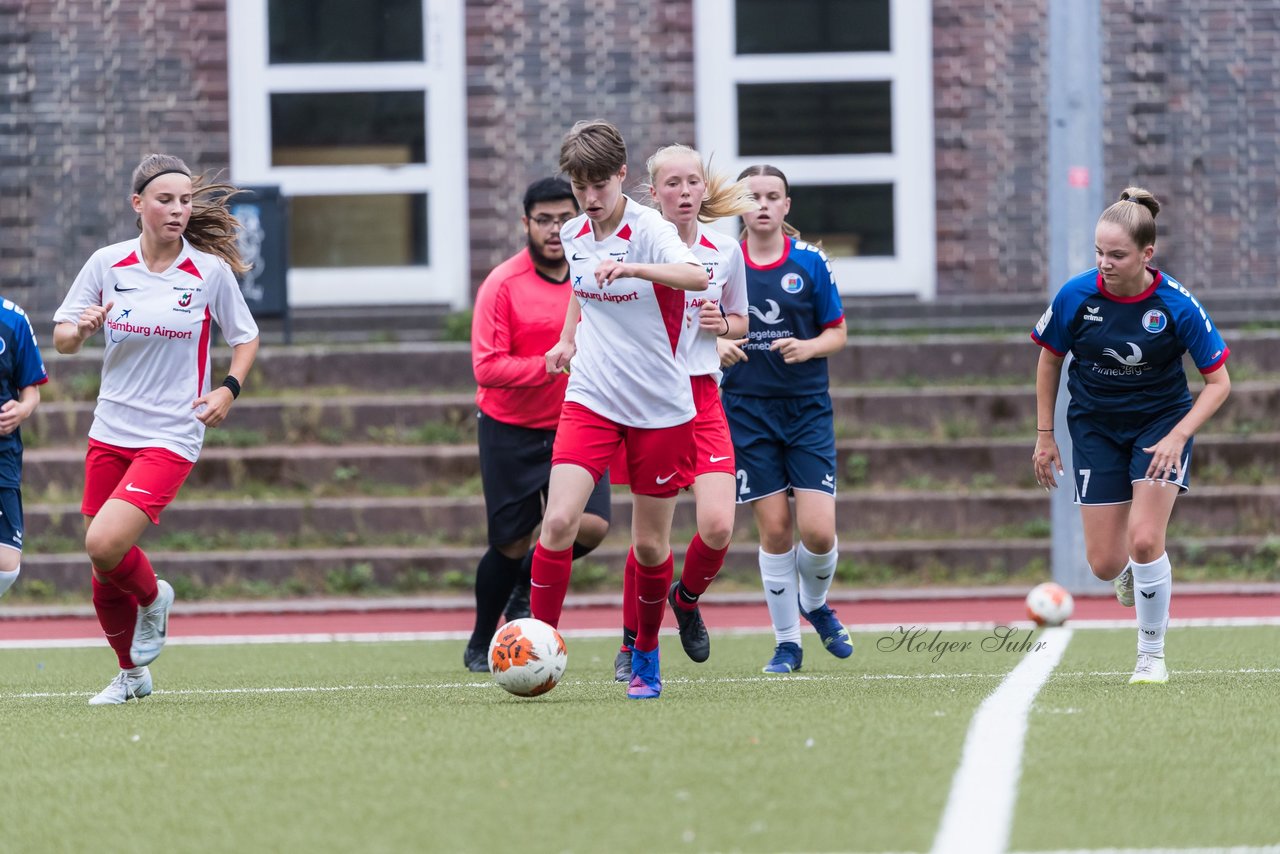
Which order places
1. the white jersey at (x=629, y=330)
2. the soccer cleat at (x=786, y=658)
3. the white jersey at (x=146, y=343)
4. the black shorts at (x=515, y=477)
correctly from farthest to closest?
the black shorts at (x=515, y=477), the soccer cleat at (x=786, y=658), the white jersey at (x=146, y=343), the white jersey at (x=629, y=330)

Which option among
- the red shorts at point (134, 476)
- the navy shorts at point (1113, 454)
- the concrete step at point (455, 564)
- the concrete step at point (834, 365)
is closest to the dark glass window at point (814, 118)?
the concrete step at point (834, 365)

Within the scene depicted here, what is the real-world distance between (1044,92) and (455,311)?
595cm

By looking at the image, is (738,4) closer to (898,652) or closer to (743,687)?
(898,652)

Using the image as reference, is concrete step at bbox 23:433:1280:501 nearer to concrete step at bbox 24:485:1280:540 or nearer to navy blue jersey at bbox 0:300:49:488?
concrete step at bbox 24:485:1280:540

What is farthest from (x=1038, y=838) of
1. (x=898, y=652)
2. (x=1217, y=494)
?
(x=1217, y=494)

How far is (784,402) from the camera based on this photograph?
8328 millimetres

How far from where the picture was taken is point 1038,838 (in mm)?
4008

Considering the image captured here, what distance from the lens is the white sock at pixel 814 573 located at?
8.45 m

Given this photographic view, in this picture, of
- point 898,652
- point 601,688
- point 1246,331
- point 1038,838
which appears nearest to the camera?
point 1038,838

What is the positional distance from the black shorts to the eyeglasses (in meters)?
0.95

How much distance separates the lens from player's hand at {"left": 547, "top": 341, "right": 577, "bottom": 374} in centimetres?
679

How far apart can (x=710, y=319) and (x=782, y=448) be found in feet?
4.57

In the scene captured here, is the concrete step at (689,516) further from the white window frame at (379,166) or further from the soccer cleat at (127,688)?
the soccer cleat at (127,688)

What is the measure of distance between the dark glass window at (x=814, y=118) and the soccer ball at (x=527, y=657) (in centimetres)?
1163
